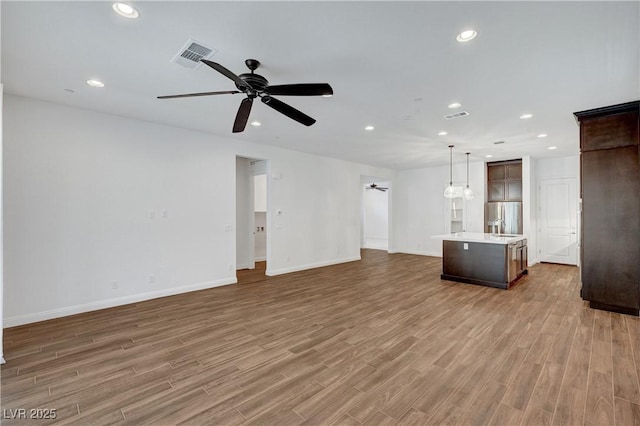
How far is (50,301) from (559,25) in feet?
20.7

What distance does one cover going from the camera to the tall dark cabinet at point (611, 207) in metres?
3.92

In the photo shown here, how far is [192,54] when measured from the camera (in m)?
2.62

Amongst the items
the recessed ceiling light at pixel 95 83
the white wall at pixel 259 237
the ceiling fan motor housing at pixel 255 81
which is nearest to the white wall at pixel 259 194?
the white wall at pixel 259 237

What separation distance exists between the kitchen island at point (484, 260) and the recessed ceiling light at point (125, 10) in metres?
5.87

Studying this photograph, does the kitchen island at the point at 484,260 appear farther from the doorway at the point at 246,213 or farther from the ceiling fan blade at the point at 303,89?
the ceiling fan blade at the point at 303,89

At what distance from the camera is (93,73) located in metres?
3.07

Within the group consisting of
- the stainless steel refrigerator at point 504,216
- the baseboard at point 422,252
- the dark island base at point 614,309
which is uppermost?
the stainless steel refrigerator at point 504,216

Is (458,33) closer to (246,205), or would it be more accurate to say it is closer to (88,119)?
(88,119)

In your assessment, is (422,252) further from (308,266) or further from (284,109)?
(284,109)

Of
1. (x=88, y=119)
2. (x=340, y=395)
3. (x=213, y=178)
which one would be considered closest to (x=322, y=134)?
(x=213, y=178)

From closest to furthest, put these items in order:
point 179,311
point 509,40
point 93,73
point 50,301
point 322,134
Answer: point 509,40 → point 93,73 → point 50,301 → point 179,311 → point 322,134

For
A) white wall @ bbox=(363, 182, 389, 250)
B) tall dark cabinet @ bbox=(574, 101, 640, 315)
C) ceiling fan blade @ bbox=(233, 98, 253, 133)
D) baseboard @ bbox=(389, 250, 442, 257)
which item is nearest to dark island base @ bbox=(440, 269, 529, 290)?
tall dark cabinet @ bbox=(574, 101, 640, 315)

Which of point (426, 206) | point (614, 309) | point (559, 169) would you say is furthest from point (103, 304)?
point (559, 169)

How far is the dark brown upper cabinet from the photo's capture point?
8.07 meters
